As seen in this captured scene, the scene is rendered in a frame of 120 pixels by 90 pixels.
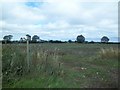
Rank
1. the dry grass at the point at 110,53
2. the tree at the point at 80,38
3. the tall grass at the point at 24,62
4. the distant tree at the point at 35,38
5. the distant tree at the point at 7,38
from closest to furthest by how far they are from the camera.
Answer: the tall grass at the point at 24,62, the distant tree at the point at 7,38, the distant tree at the point at 35,38, the dry grass at the point at 110,53, the tree at the point at 80,38

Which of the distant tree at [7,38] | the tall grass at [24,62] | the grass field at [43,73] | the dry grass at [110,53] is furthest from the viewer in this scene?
the dry grass at [110,53]

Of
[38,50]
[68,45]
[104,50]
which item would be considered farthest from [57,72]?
[68,45]

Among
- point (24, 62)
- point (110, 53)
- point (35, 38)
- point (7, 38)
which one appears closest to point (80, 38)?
point (110, 53)

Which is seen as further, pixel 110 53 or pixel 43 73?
pixel 110 53

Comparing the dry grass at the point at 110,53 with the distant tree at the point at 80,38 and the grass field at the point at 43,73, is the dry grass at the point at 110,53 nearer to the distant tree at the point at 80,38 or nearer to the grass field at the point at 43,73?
the grass field at the point at 43,73

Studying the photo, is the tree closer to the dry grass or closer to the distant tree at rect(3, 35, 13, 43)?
the dry grass

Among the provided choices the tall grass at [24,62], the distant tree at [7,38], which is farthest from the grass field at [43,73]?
the distant tree at [7,38]

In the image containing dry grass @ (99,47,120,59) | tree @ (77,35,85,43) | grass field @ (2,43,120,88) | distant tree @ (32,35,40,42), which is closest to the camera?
grass field @ (2,43,120,88)

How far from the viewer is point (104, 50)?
12562 millimetres

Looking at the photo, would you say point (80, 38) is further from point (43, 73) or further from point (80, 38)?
point (43, 73)

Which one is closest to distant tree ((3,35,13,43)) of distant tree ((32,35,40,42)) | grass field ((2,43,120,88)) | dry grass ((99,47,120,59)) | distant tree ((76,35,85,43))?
grass field ((2,43,120,88))

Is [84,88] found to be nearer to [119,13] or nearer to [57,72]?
[57,72]

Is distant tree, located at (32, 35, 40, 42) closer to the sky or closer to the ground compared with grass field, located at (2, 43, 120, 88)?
closer to the sky

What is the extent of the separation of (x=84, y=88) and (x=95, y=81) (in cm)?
102
